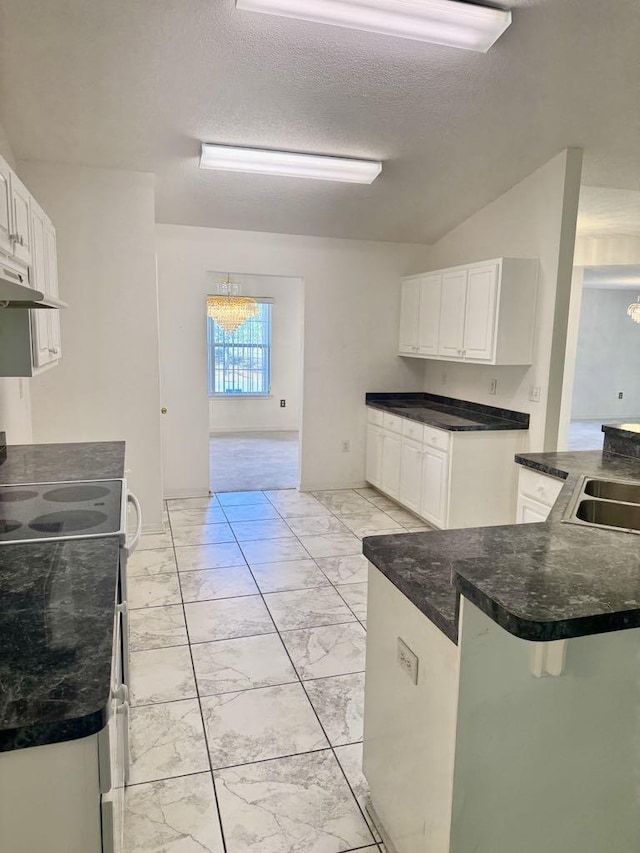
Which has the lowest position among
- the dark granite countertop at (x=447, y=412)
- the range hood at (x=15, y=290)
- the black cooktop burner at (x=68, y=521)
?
the black cooktop burner at (x=68, y=521)

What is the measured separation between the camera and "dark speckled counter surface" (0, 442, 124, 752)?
94cm

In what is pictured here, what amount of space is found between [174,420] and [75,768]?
4535 millimetres

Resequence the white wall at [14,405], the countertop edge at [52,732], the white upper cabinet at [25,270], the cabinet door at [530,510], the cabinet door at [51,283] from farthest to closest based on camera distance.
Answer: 1. the white wall at [14,405]
2. the cabinet door at [530,510]
3. the cabinet door at [51,283]
4. the white upper cabinet at [25,270]
5. the countertop edge at [52,732]

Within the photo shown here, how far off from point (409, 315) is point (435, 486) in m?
1.86

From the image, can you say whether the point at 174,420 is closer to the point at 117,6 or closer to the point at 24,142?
the point at 24,142

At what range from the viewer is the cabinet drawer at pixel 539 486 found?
2945 millimetres

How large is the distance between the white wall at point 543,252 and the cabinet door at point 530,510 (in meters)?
1.01

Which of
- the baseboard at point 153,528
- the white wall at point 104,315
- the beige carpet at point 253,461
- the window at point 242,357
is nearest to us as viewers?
the white wall at point 104,315

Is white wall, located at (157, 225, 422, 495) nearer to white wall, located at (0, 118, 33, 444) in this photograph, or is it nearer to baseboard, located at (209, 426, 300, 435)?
white wall, located at (0, 118, 33, 444)

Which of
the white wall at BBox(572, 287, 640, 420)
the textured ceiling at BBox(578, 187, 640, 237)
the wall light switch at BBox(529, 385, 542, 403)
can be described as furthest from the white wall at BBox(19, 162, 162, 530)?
the white wall at BBox(572, 287, 640, 420)

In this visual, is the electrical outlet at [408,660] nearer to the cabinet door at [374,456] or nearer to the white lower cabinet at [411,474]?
the white lower cabinet at [411,474]

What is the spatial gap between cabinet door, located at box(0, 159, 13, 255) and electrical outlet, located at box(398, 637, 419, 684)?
1723 millimetres

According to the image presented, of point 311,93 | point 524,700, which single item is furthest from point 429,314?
point 524,700

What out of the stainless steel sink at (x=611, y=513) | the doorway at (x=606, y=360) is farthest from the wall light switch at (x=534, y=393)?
the doorway at (x=606, y=360)
